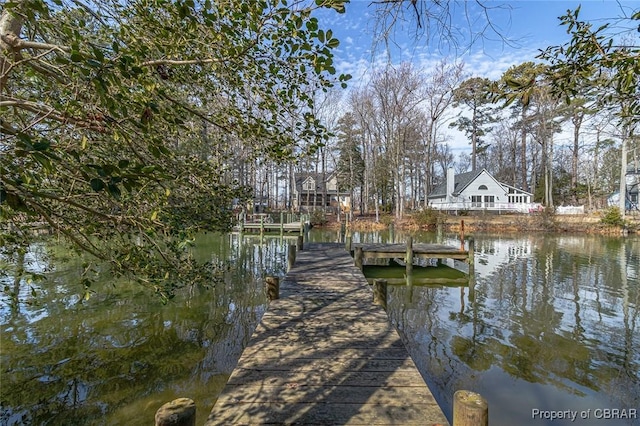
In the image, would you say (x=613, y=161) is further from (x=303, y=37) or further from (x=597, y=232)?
(x=303, y=37)

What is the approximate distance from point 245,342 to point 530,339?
229 inches

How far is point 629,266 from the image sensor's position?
14477 mm

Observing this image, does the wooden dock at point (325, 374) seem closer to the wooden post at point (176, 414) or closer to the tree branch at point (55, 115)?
the wooden post at point (176, 414)

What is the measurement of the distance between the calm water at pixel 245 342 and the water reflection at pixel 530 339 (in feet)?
0.09

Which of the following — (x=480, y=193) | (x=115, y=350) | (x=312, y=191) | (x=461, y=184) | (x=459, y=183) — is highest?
(x=459, y=183)

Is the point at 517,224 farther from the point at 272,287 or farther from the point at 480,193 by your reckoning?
the point at 272,287

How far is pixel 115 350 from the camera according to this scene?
20.7ft

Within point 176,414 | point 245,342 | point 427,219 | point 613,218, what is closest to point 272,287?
point 245,342

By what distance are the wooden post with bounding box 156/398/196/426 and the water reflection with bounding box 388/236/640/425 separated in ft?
13.1

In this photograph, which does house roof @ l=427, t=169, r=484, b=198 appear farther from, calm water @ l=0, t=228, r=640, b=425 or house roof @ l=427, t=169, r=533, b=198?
calm water @ l=0, t=228, r=640, b=425

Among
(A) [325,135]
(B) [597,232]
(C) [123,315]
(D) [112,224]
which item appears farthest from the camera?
(B) [597,232]

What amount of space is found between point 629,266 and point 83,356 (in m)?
19.4

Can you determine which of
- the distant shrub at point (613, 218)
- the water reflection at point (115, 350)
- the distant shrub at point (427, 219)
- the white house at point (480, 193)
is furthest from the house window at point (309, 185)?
the water reflection at point (115, 350)

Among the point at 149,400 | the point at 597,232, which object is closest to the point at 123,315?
the point at 149,400
